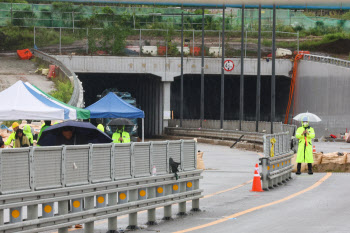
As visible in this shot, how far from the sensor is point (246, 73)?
72000 millimetres

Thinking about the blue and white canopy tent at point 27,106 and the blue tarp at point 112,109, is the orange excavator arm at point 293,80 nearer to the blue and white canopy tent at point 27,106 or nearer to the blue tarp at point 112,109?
the blue tarp at point 112,109

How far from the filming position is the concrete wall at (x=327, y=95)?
53375mm

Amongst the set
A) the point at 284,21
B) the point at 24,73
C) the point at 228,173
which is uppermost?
the point at 284,21

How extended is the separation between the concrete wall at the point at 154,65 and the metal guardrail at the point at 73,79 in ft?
8.38

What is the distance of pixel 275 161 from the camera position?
21203mm

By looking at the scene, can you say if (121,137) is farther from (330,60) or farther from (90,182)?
(330,60)

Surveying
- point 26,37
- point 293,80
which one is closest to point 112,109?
point 293,80

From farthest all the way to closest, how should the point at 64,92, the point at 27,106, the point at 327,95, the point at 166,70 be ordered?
1. the point at 166,70
2. the point at 327,95
3. the point at 64,92
4. the point at 27,106

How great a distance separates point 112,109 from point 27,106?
29.4 ft

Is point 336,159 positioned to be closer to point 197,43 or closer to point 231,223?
point 231,223

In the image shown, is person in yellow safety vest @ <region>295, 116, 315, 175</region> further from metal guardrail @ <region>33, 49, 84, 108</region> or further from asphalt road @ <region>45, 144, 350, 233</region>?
metal guardrail @ <region>33, 49, 84, 108</region>

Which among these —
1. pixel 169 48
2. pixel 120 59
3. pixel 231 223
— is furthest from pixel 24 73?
pixel 231 223

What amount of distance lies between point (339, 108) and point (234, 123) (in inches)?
277

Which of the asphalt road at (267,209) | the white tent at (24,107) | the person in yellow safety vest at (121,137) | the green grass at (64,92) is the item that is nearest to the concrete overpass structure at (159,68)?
the green grass at (64,92)
